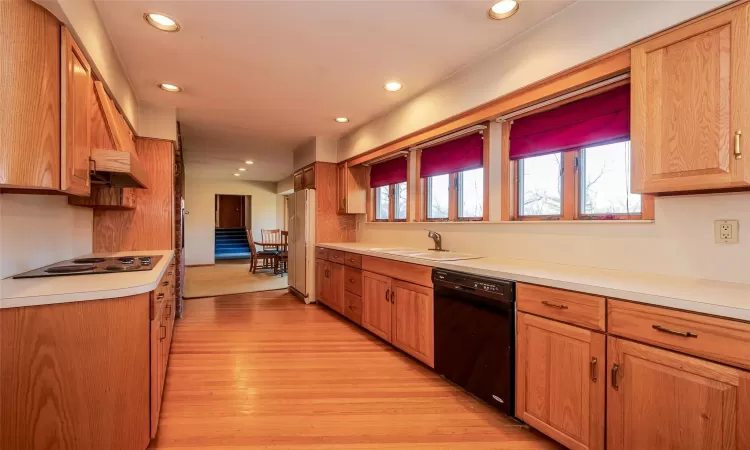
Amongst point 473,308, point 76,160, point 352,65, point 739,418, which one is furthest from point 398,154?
point 739,418

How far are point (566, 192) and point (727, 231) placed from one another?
34.4 inches

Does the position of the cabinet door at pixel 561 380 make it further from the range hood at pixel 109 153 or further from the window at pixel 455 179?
the range hood at pixel 109 153

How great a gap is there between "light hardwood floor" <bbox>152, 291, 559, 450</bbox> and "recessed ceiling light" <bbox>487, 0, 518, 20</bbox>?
235 cm

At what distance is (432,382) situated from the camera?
251 centimetres

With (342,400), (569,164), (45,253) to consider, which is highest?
(569,164)

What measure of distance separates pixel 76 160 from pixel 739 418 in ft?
9.33

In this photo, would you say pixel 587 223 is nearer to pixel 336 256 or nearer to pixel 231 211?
pixel 336 256

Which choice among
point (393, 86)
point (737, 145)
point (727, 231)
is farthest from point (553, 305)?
point (393, 86)

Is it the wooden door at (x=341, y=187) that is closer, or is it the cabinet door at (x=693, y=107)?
the cabinet door at (x=693, y=107)

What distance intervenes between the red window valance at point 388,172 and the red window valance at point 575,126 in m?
1.60

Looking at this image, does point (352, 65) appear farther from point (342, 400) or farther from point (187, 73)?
point (342, 400)

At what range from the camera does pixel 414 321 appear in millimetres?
2812

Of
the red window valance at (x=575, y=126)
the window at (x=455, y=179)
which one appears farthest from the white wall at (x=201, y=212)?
the red window valance at (x=575, y=126)

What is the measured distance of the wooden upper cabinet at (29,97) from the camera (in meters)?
1.32
